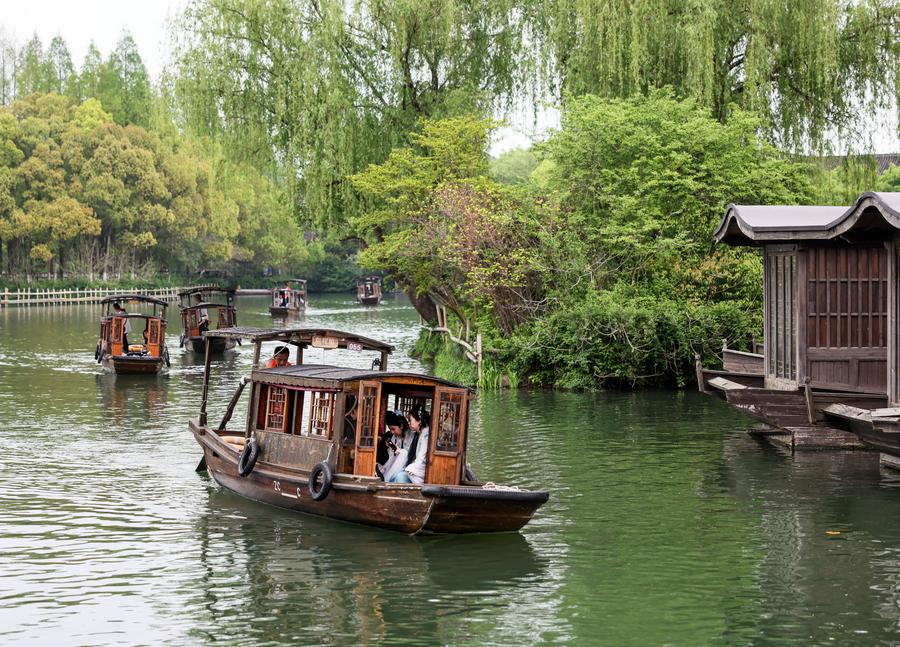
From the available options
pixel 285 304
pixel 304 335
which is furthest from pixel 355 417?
pixel 285 304

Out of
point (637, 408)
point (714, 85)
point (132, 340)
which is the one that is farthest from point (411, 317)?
point (637, 408)

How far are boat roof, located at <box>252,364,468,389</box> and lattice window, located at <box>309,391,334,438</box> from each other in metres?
0.21

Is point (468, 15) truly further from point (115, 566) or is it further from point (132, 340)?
point (115, 566)

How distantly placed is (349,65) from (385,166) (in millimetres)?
5043

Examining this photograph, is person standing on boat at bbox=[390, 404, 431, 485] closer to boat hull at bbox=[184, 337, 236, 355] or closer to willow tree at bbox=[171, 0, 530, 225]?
willow tree at bbox=[171, 0, 530, 225]

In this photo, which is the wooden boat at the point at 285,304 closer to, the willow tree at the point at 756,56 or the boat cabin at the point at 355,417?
the willow tree at the point at 756,56

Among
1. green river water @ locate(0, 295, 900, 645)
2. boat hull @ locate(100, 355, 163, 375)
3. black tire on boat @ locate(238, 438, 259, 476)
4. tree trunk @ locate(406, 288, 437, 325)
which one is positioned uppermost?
tree trunk @ locate(406, 288, 437, 325)

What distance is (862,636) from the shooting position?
38.4ft

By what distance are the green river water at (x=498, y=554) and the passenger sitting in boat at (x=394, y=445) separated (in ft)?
2.94

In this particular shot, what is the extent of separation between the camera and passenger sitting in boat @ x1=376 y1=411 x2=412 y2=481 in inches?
645

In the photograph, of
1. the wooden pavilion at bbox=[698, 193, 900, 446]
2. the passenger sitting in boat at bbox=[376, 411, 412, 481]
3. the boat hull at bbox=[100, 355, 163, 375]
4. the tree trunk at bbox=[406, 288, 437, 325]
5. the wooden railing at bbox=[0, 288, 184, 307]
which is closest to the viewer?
the passenger sitting in boat at bbox=[376, 411, 412, 481]

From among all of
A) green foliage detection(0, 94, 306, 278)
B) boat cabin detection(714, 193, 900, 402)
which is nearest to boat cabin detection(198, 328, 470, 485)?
boat cabin detection(714, 193, 900, 402)

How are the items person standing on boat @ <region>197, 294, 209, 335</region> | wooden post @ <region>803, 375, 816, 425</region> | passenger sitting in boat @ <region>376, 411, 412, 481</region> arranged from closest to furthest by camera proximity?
1. passenger sitting in boat @ <region>376, 411, 412, 481</region>
2. wooden post @ <region>803, 375, 816, 425</region>
3. person standing on boat @ <region>197, 294, 209, 335</region>

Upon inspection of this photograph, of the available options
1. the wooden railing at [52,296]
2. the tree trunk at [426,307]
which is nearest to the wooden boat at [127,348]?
the tree trunk at [426,307]
